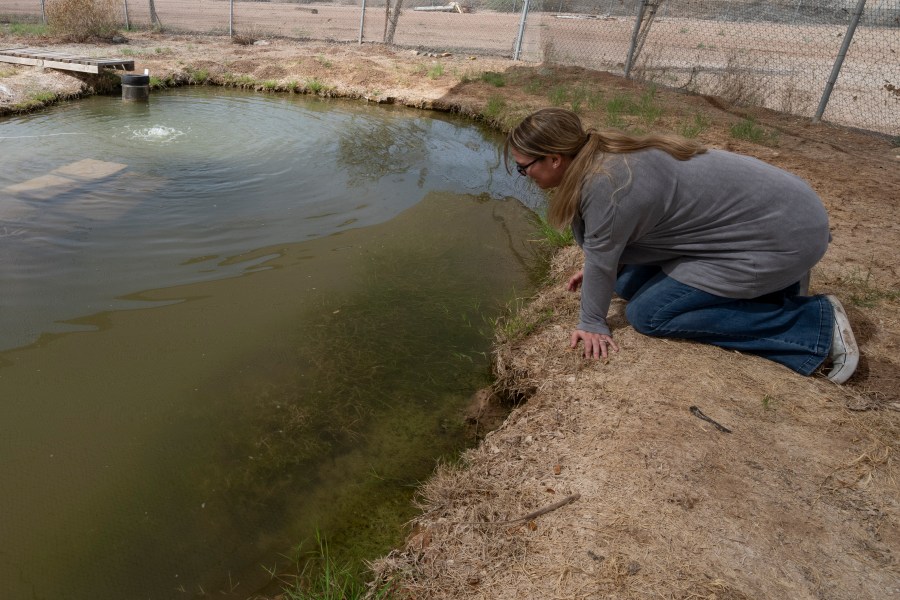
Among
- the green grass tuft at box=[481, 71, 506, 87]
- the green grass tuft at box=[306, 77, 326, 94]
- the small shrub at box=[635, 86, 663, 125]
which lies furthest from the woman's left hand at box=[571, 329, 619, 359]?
the green grass tuft at box=[306, 77, 326, 94]

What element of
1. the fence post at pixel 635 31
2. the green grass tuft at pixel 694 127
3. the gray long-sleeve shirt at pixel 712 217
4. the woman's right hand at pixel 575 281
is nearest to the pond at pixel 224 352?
the woman's right hand at pixel 575 281

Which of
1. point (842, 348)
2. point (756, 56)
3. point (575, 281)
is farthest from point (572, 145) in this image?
point (756, 56)

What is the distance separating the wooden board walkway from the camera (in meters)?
8.67

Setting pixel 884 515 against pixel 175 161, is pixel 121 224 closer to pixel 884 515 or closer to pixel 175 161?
pixel 175 161

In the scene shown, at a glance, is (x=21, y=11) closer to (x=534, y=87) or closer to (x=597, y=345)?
(x=534, y=87)

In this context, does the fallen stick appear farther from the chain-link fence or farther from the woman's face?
the chain-link fence

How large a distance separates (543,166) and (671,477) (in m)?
1.27

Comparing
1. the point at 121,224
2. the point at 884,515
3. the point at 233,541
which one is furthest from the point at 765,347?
the point at 121,224

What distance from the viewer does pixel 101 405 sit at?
2549mm

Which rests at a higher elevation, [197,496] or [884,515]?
[884,515]

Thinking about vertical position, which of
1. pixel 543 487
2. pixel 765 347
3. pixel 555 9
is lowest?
pixel 543 487

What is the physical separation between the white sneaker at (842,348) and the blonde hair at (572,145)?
3.27 ft

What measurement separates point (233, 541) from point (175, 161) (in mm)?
4829

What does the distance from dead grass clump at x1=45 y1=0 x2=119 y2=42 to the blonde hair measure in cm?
1396
